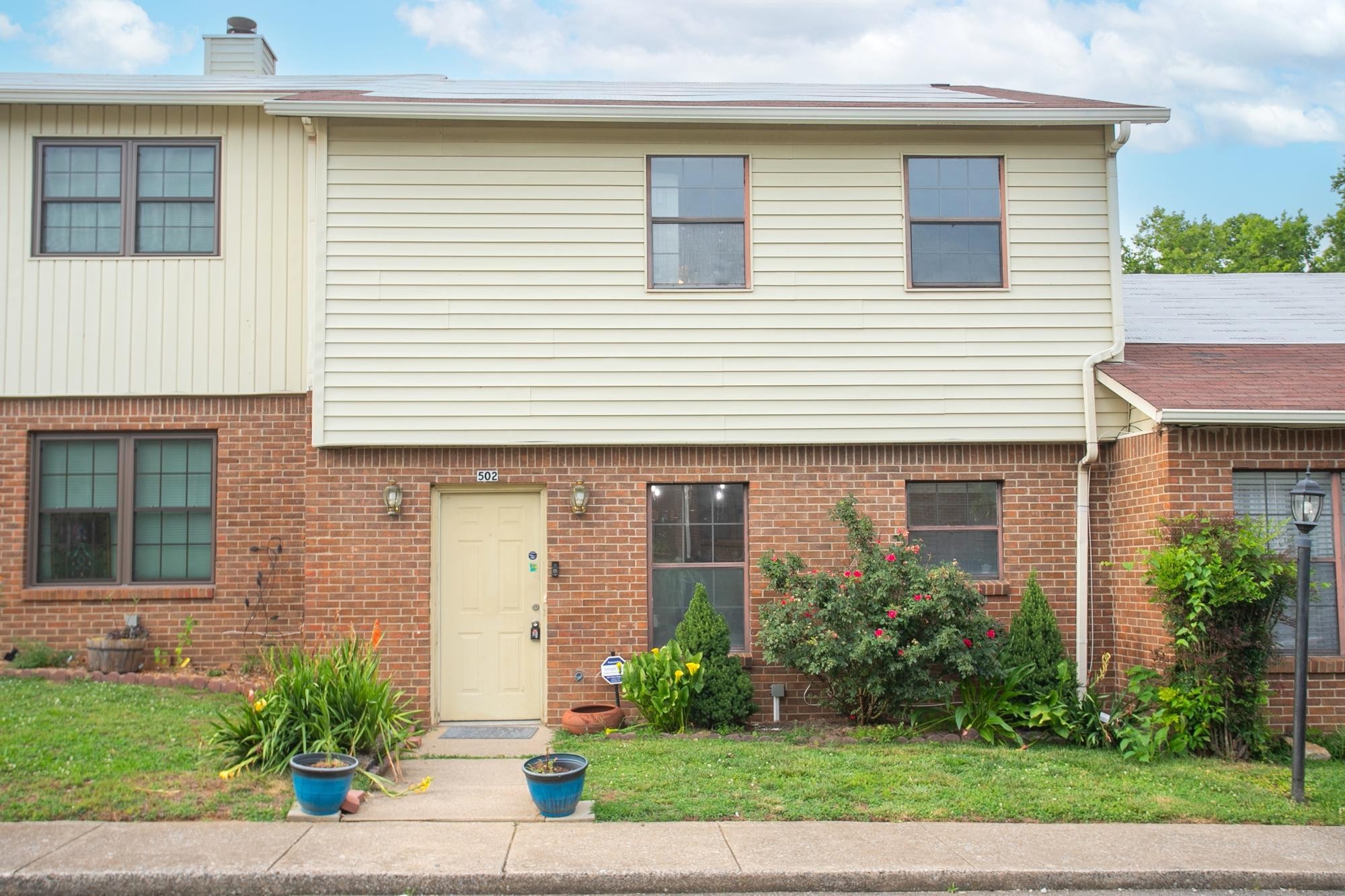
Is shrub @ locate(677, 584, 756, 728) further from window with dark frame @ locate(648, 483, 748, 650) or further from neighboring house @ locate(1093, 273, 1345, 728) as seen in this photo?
neighboring house @ locate(1093, 273, 1345, 728)

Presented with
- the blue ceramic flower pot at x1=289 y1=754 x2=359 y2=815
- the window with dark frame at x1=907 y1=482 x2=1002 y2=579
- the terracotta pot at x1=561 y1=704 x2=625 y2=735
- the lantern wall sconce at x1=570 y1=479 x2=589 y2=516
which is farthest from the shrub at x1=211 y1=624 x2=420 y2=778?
the window with dark frame at x1=907 y1=482 x2=1002 y2=579

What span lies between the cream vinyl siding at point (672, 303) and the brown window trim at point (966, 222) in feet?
0.22

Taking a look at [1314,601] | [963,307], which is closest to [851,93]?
[963,307]

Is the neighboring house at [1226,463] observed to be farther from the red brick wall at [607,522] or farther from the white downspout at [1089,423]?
the red brick wall at [607,522]

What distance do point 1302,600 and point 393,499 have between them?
7.25 m

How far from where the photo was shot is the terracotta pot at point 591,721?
973 centimetres

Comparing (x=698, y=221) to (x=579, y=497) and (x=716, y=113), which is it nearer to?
(x=716, y=113)

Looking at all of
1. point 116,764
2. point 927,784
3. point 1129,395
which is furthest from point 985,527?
point 116,764

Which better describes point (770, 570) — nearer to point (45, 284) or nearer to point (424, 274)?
point (424, 274)

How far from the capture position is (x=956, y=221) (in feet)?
35.7

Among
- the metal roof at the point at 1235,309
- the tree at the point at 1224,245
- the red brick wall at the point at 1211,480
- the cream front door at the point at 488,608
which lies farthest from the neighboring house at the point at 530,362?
the tree at the point at 1224,245

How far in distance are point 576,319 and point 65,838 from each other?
19.1 feet

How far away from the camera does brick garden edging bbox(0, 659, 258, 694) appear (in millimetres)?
10320

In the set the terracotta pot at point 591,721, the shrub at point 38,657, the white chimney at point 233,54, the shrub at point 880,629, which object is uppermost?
the white chimney at point 233,54
